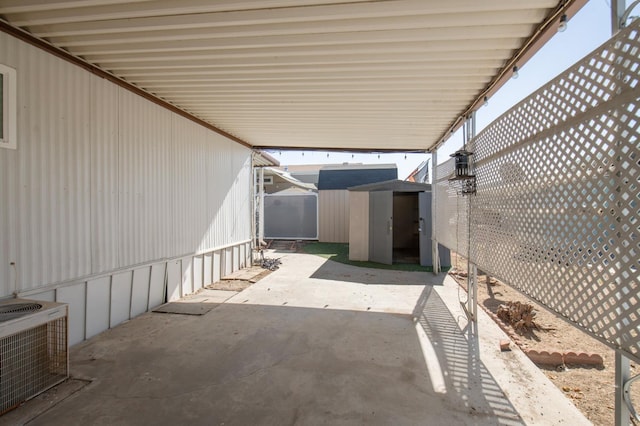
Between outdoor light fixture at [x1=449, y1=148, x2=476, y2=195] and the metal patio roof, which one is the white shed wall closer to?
the metal patio roof

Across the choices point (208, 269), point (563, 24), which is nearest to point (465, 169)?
point (563, 24)

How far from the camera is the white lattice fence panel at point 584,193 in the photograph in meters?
1.55

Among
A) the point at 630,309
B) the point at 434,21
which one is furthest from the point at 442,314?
the point at 434,21

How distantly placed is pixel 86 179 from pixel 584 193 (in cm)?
477

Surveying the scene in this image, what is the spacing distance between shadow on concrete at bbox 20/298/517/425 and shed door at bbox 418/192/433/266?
4165 mm

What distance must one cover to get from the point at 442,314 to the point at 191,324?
365 cm

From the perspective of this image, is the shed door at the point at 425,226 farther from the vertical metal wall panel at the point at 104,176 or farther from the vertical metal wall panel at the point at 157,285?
the vertical metal wall panel at the point at 104,176

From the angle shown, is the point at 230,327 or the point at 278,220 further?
the point at 278,220

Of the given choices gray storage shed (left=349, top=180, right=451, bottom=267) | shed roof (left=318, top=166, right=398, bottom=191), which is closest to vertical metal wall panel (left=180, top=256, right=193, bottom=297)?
gray storage shed (left=349, top=180, right=451, bottom=267)

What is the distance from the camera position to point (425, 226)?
833 centimetres

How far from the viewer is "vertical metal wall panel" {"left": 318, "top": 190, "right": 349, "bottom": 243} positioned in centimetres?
1311

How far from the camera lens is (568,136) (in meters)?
2.00

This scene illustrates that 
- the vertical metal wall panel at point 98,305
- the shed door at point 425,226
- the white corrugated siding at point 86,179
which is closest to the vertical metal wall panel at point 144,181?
the white corrugated siding at point 86,179

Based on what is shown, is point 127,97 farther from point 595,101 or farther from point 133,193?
point 595,101
